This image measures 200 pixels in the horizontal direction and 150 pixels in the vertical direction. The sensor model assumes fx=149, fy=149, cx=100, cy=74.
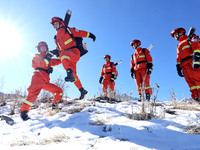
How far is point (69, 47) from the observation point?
13.5 ft

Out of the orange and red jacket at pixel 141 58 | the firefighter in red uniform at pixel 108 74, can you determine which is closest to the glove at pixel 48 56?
the orange and red jacket at pixel 141 58

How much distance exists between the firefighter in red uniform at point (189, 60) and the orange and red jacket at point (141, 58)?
1.04 metres

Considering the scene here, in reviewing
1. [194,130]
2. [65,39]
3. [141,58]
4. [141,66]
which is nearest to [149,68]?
[141,66]

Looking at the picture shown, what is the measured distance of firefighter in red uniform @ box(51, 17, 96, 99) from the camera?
387cm

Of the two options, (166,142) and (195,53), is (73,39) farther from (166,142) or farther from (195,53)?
(166,142)

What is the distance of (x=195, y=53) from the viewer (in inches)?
153

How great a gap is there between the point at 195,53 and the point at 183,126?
9.34 ft

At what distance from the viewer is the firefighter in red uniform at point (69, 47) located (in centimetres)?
387

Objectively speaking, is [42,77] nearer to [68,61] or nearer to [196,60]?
[68,61]

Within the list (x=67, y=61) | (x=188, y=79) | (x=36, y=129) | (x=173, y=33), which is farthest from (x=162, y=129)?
(x=173, y=33)

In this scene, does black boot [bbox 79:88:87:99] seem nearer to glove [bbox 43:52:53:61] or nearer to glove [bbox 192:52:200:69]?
glove [bbox 43:52:53:61]

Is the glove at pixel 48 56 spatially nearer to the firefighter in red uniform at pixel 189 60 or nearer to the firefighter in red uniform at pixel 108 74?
the firefighter in red uniform at pixel 189 60

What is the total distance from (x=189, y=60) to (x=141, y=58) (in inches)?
64.0

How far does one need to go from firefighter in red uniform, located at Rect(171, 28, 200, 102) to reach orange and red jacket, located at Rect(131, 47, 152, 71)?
40.8 inches
